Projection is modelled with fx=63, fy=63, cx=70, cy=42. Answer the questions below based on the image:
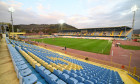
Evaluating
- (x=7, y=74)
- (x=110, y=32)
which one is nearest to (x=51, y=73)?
(x=7, y=74)

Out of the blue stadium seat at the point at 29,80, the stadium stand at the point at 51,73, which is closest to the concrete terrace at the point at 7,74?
the stadium stand at the point at 51,73

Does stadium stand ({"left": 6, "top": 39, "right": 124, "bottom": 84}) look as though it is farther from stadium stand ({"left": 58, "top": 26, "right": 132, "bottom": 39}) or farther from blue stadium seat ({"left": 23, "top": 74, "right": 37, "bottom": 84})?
stadium stand ({"left": 58, "top": 26, "right": 132, "bottom": 39})

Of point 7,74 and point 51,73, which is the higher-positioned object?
point 51,73

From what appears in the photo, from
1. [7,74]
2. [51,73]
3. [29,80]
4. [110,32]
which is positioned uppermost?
[110,32]

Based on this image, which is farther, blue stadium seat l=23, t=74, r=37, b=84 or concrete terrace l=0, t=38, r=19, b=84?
concrete terrace l=0, t=38, r=19, b=84

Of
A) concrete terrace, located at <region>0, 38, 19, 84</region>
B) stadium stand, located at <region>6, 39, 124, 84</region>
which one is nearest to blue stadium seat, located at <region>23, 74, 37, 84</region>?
stadium stand, located at <region>6, 39, 124, 84</region>

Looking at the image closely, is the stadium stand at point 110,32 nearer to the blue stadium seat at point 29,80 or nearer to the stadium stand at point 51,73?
the stadium stand at point 51,73

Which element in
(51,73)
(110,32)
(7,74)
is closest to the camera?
(51,73)

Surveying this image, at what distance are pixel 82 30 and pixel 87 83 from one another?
69789 mm

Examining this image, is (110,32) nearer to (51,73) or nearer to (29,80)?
(51,73)

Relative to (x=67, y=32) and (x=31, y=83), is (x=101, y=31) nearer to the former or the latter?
(x=67, y=32)

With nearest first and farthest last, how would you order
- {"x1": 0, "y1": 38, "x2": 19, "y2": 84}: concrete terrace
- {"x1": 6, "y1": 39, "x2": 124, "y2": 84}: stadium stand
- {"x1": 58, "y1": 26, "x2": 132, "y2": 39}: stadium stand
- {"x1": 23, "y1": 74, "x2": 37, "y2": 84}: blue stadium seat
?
{"x1": 23, "y1": 74, "x2": 37, "y2": 84}: blue stadium seat → {"x1": 6, "y1": 39, "x2": 124, "y2": 84}: stadium stand → {"x1": 0, "y1": 38, "x2": 19, "y2": 84}: concrete terrace → {"x1": 58, "y1": 26, "x2": 132, "y2": 39}: stadium stand

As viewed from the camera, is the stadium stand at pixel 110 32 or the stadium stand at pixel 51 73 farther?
the stadium stand at pixel 110 32

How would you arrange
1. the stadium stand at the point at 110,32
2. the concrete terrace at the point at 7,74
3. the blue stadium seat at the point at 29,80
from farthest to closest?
the stadium stand at the point at 110,32, the concrete terrace at the point at 7,74, the blue stadium seat at the point at 29,80
